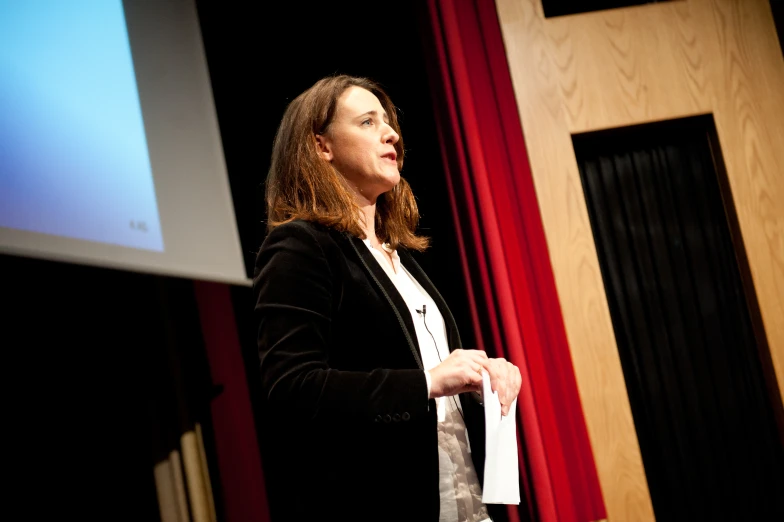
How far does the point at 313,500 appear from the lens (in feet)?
3.66

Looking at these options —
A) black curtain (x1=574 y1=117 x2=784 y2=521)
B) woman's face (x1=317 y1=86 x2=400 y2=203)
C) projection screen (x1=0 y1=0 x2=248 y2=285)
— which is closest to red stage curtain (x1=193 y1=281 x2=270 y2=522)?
projection screen (x1=0 y1=0 x2=248 y2=285)

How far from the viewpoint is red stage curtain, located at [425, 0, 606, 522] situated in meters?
1.81

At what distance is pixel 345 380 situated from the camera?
1.03 m

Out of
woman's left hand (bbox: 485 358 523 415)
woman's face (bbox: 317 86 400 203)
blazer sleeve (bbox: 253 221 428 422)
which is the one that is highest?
woman's face (bbox: 317 86 400 203)

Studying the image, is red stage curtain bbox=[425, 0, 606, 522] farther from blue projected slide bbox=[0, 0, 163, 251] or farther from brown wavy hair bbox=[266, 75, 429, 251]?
blue projected slide bbox=[0, 0, 163, 251]

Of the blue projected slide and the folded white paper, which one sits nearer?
the folded white paper

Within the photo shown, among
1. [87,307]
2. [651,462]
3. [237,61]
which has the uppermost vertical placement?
[237,61]

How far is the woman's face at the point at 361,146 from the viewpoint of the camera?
1.39 m

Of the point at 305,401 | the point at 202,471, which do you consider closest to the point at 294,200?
the point at 305,401

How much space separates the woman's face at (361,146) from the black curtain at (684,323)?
0.92 m

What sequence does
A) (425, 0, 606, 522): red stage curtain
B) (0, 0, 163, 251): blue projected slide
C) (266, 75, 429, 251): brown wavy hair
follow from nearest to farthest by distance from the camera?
(0, 0, 163, 251): blue projected slide, (266, 75, 429, 251): brown wavy hair, (425, 0, 606, 522): red stage curtain

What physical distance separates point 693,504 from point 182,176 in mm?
1753

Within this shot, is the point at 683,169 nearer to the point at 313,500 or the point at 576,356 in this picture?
the point at 576,356

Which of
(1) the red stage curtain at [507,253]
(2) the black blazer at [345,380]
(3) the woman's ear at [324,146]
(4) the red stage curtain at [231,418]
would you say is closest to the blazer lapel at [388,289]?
(2) the black blazer at [345,380]
